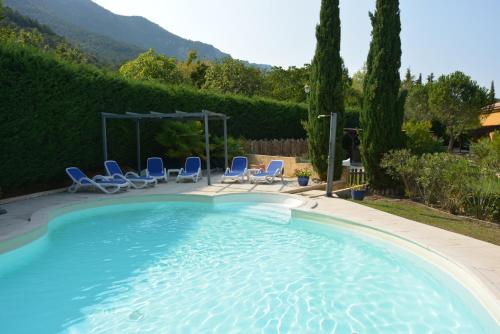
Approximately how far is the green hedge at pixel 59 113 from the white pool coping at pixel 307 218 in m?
2.47

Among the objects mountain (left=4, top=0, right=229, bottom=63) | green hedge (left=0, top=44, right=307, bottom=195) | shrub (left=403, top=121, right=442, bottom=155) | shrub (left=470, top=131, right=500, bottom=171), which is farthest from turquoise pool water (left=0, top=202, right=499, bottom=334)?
Result: mountain (left=4, top=0, right=229, bottom=63)

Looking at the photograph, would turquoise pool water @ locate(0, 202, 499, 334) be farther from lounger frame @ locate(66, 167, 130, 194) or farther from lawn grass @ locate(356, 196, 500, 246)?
lounger frame @ locate(66, 167, 130, 194)

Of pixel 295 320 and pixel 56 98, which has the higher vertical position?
pixel 56 98

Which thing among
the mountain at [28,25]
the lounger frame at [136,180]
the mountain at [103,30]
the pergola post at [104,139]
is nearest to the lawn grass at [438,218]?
the lounger frame at [136,180]

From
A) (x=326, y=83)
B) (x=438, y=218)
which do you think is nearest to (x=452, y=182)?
(x=438, y=218)

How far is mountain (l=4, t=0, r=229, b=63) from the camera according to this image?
283 feet

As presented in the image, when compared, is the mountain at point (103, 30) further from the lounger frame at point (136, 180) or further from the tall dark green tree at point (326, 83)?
the lounger frame at point (136, 180)

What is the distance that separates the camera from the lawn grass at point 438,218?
26.3 ft

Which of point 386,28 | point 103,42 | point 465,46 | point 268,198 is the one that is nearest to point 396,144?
point 386,28

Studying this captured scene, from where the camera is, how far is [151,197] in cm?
1206

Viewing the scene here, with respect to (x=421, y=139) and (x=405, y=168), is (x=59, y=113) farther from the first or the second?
(x=421, y=139)

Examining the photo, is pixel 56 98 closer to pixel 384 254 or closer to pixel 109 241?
pixel 109 241

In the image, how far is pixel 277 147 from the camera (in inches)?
846

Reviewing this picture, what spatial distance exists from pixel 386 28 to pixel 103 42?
285 feet
